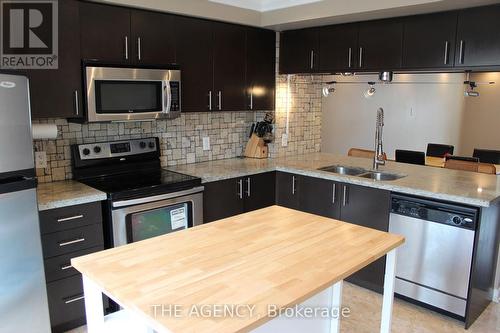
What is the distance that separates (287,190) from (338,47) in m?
1.38

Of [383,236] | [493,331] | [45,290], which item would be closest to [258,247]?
[383,236]

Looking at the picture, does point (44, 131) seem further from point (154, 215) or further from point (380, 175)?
point (380, 175)

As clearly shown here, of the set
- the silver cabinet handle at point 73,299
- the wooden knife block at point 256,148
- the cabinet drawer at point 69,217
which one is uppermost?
the wooden knife block at point 256,148

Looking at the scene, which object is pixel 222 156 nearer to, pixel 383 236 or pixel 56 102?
pixel 56 102

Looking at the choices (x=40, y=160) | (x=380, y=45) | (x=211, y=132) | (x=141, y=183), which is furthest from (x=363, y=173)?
(x=40, y=160)

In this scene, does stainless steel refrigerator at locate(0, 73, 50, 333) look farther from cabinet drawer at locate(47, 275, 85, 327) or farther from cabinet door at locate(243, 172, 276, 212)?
cabinet door at locate(243, 172, 276, 212)

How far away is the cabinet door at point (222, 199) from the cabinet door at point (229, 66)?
702 millimetres

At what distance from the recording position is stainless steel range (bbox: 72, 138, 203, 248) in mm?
2666

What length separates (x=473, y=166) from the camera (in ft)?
13.3

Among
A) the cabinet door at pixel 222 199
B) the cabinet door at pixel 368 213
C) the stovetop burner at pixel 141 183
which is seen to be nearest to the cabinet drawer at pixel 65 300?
the stovetop burner at pixel 141 183

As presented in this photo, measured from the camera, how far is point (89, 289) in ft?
4.82

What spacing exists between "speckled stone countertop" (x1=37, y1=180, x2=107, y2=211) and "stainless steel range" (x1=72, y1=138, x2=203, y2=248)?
0.26 ft

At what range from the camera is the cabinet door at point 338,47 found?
353cm

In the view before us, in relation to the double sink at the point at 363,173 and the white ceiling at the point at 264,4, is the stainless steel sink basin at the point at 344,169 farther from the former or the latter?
the white ceiling at the point at 264,4
